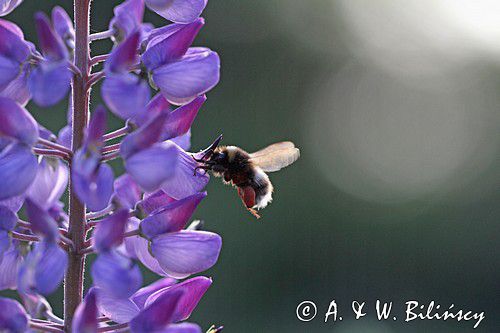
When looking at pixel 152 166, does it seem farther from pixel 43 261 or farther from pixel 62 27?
pixel 62 27

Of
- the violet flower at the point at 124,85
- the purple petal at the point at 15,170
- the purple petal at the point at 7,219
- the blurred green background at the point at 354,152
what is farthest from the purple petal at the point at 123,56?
the blurred green background at the point at 354,152

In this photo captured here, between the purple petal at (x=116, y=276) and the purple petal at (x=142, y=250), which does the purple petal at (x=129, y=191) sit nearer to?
the purple petal at (x=142, y=250)

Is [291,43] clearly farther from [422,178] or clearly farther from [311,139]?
[422,178]

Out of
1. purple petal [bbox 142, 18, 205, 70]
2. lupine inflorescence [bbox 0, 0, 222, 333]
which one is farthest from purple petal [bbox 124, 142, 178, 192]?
purple petal [bbox 142, 18, 205, 70]

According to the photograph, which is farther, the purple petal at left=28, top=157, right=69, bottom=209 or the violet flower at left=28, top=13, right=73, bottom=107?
the purple petal at left=28, top=157, right=69, bottom=209

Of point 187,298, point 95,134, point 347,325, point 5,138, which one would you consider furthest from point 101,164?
point 347,325

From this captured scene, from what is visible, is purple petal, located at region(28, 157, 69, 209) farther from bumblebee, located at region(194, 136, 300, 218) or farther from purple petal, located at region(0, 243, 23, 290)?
bumblebee, located at region(194, 136, 300, 218)
